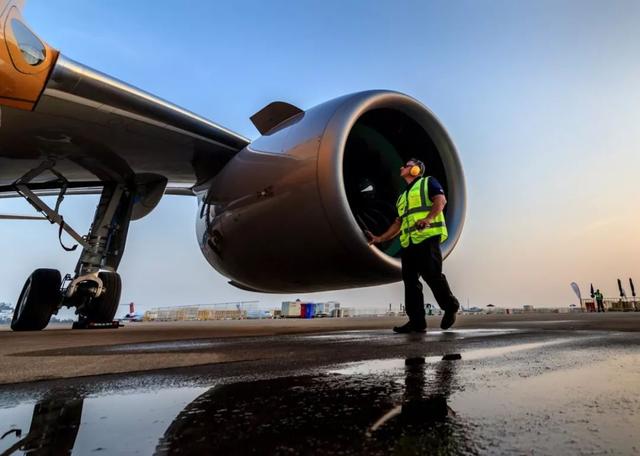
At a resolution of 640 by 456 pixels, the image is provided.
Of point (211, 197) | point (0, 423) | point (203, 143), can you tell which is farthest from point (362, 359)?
point (203, 143)

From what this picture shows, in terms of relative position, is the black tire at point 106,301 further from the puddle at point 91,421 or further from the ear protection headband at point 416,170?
the puddle at point 91,421

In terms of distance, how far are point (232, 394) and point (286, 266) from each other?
2098 mm

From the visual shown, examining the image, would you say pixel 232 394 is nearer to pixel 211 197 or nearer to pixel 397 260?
pixel 397 260

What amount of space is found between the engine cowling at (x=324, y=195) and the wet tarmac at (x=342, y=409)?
1379 mm

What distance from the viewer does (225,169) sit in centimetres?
357

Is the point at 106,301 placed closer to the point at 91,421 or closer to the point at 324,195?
the point at 324,195

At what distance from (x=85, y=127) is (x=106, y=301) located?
88.9 inches

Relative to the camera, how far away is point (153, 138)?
395cm

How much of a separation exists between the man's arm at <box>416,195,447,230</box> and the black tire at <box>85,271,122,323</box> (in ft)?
12.2

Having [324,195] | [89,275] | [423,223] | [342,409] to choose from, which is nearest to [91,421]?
[342,409]

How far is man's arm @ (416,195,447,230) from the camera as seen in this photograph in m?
2.98

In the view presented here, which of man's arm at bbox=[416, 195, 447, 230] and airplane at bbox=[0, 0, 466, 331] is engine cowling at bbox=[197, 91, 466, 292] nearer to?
airplane at bbox=[0, 0, 466, 331]

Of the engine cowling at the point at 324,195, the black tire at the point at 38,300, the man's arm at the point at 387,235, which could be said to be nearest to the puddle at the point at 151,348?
the engine cowling at the point at 324,195

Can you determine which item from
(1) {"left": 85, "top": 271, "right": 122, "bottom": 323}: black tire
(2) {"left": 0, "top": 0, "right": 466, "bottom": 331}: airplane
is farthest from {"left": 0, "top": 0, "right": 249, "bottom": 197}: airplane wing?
(1) {"left": 85, "top": 271, "right": 122, "bottom": 323}: black tire
